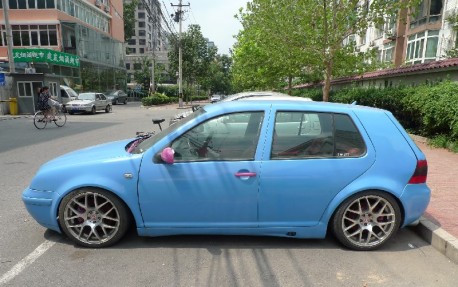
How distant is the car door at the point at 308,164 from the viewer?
11.0 ft

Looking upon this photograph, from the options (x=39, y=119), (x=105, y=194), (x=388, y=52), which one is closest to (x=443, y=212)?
(x=105, y=194)

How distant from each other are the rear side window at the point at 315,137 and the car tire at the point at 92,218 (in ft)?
5.62

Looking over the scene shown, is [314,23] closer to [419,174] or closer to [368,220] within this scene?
[419,174]

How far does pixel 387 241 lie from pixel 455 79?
8.92m

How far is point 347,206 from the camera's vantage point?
3.47 m

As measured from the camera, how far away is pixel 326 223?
3.49 metres

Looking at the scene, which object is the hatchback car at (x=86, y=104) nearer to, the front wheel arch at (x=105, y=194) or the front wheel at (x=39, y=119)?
the front wheel at (x=39, y=119)

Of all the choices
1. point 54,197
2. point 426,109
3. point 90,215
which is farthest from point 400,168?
point 426,109

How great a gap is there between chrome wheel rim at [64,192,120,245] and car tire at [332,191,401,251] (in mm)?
2335

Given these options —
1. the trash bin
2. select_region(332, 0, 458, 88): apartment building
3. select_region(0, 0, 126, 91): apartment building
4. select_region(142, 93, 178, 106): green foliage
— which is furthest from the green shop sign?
select_region(332, 0, 458, 88): apartment building

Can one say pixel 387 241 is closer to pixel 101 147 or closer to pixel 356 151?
pixel 356 151

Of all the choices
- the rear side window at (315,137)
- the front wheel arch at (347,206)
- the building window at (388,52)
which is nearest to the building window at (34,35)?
the building window at (388,52)

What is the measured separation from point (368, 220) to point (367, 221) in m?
0.02

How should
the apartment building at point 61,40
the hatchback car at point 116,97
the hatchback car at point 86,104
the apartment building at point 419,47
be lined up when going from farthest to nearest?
the hatchback car at point 116,97
the apartment building at point 61,40
the hatchback car at point 86,104
the apartment building at point 419,47
